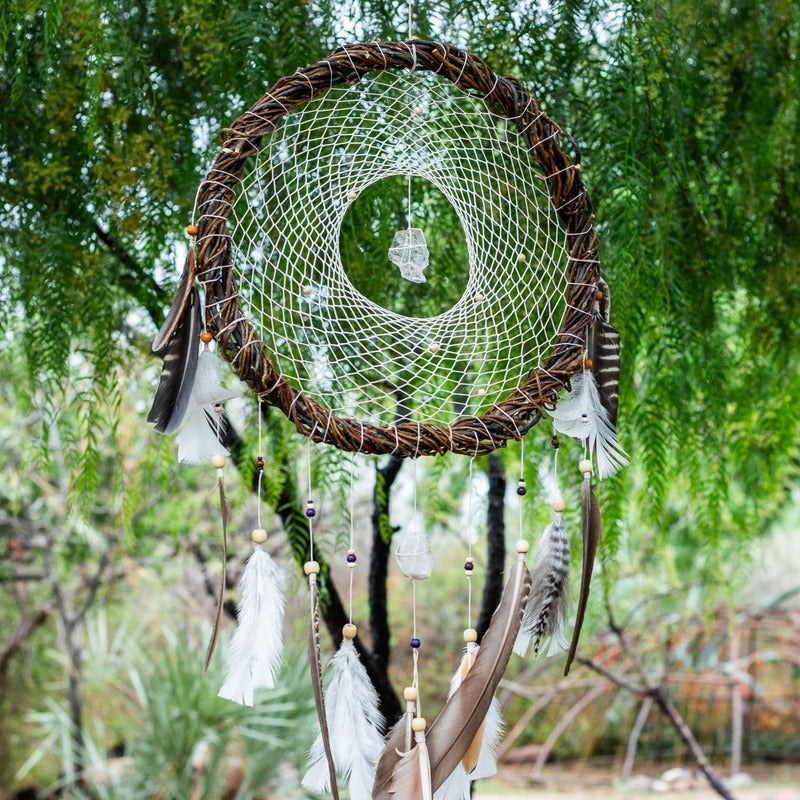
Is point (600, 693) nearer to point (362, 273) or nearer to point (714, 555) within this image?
point (714, 555)

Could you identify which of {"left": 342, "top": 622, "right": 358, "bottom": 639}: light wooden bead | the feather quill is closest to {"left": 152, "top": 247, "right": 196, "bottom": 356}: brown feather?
{"left": 342, "top": 622, "right": 358, "bottom": 639}: light wooden bead

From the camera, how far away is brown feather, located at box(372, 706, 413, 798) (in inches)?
35.6

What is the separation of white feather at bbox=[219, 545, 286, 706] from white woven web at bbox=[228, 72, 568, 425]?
0.19m

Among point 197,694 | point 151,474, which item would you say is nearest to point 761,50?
point 151,474

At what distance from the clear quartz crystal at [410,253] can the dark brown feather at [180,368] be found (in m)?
0.32

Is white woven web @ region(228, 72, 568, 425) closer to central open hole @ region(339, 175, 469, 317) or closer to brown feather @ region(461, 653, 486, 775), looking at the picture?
central open hole @ region(339, 175, 469, 317)

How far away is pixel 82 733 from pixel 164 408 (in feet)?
7.25

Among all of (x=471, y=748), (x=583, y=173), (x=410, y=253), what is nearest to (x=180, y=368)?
(x=410, y=253)

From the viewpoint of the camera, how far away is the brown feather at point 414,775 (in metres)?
0.86

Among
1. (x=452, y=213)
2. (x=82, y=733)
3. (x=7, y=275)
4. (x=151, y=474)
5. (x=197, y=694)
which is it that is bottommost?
(x=82, y=733)

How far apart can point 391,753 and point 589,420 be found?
404mm

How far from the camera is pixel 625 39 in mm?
1139

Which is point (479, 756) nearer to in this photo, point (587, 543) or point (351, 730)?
point (351, 730)

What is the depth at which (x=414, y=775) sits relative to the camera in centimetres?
88
